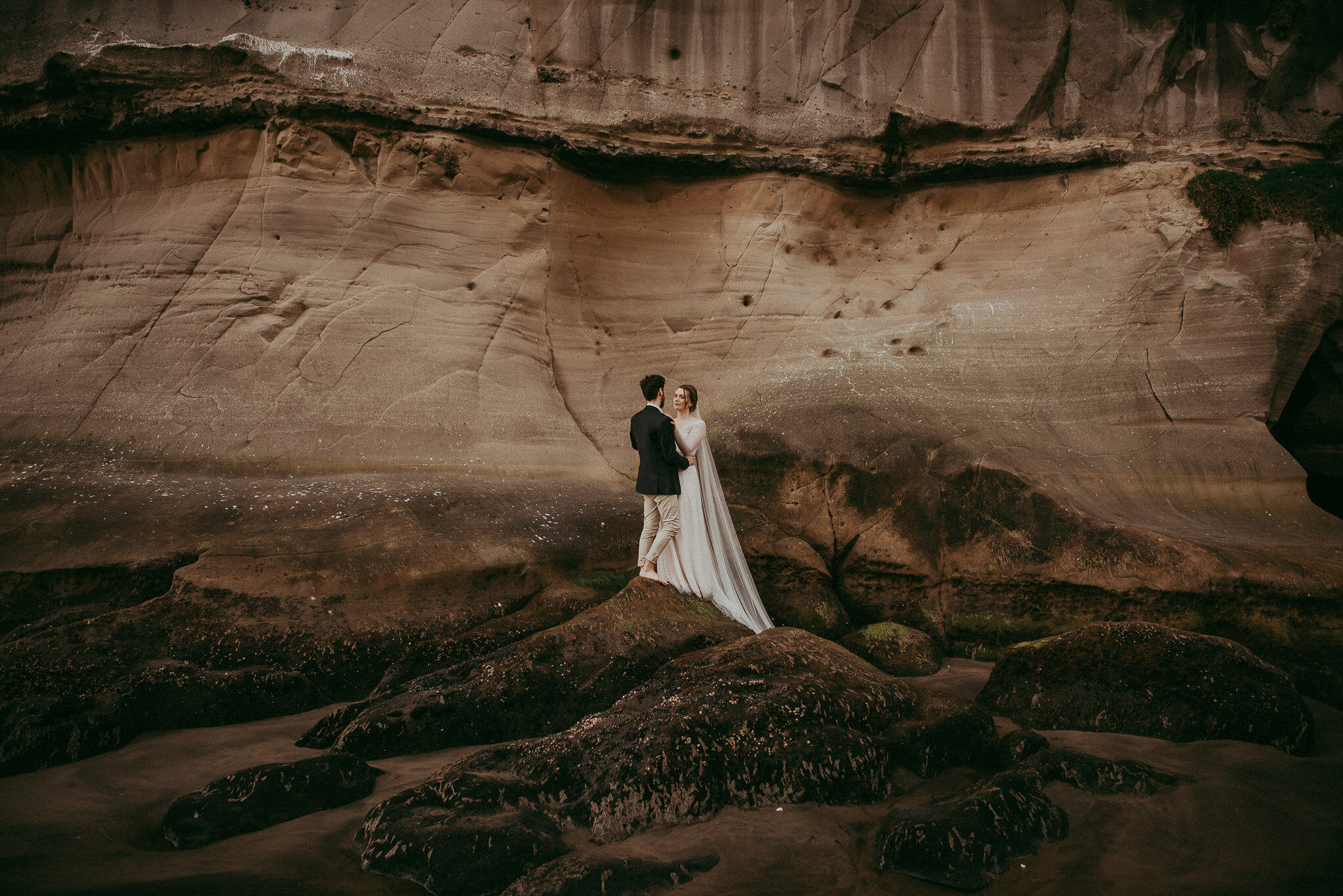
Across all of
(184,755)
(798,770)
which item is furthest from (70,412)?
(798,770)

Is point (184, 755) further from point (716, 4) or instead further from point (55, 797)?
point (716, 4)

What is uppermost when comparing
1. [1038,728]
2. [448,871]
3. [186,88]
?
[186,88]

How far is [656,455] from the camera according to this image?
5.18 m

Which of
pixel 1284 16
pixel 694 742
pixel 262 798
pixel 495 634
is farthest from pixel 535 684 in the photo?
pixel 1284 16

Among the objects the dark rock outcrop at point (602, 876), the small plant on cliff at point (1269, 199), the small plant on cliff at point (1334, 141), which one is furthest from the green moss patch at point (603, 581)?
the small plant on cliff at point (1334, 141)

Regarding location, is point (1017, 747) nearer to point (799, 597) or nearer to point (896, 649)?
point (896, 649)

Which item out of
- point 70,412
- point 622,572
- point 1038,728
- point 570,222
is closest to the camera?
point 1038,728

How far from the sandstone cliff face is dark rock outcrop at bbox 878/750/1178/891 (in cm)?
289

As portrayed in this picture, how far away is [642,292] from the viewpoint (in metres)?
8.23

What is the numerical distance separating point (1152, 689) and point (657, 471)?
3.04 meters

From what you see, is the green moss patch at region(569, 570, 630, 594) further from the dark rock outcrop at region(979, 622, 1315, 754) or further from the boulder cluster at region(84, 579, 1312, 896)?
the dark rock outcrop at region(979, 622, 1315, 754)

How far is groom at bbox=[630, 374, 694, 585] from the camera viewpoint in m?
5.17

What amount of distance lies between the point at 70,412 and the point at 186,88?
315 cm

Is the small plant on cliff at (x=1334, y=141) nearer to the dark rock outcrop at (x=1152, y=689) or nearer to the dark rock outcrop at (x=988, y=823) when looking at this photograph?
the dark rock outcrop at (x=1152, y=689)
